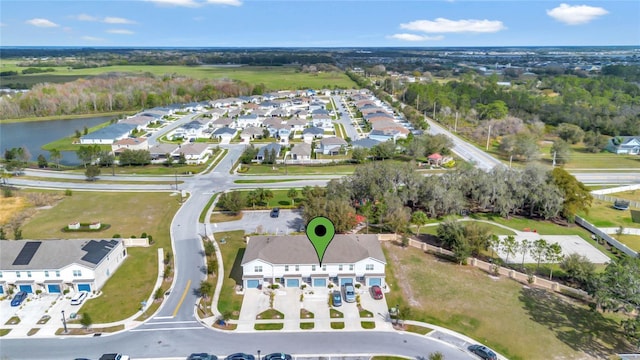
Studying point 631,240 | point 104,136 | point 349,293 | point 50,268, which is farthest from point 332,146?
point 50,268

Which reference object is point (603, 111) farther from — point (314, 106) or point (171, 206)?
point (171, 206)

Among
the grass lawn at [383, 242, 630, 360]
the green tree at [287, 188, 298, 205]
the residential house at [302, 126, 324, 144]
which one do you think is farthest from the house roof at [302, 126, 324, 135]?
the grass lawn at [383, 242, 630, 360]

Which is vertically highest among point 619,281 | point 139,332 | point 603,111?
point 603,111

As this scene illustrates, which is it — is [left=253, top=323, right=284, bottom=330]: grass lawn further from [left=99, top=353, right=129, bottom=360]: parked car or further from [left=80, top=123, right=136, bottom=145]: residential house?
[left=80, top=123, right=136, bottom=145]: residential house

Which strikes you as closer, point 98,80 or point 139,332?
point 139,332

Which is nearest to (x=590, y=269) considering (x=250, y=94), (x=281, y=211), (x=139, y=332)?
(x=281, y=211)

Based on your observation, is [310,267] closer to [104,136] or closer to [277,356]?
[277,356]
